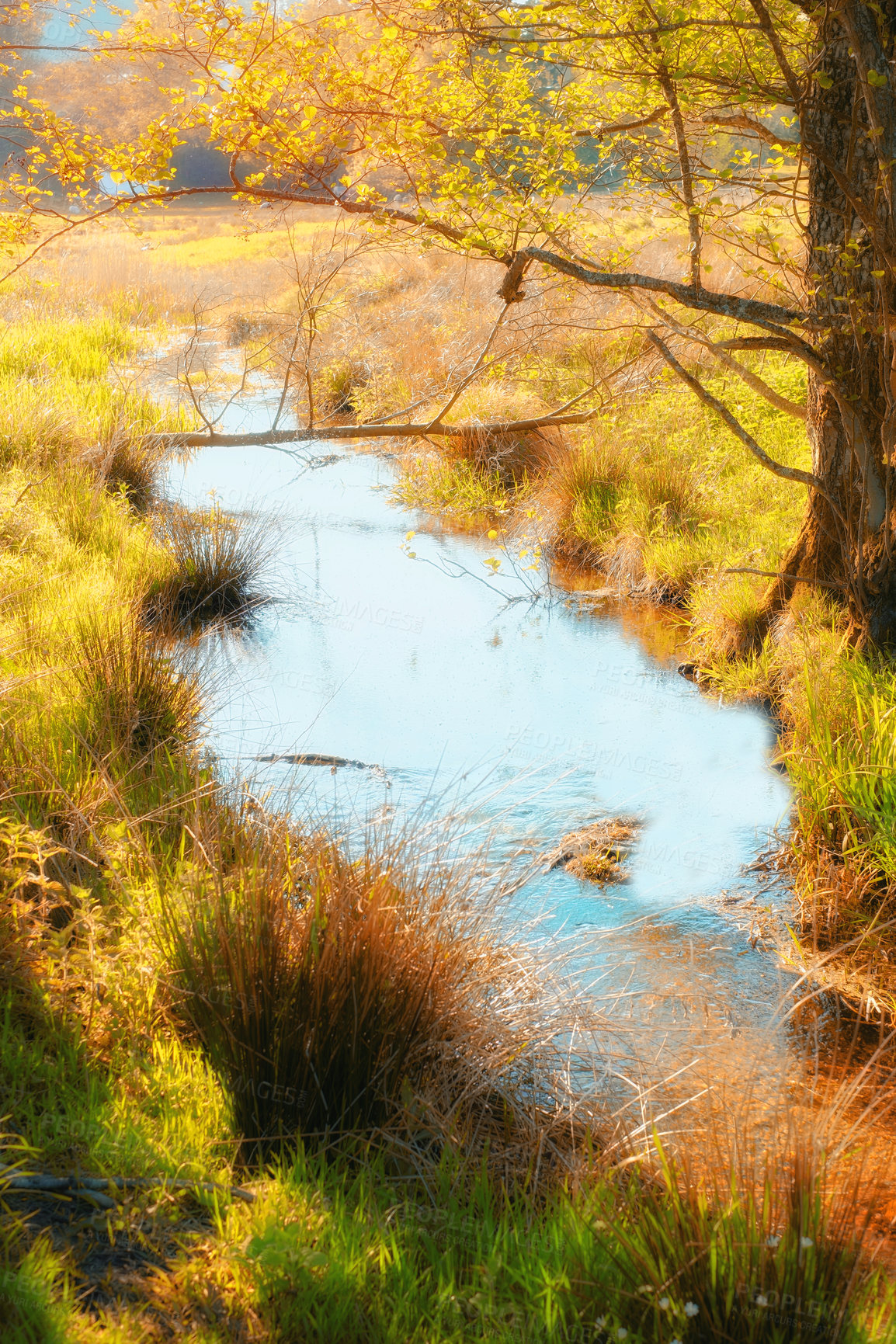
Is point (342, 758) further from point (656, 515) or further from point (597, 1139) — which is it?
point (656, 515)

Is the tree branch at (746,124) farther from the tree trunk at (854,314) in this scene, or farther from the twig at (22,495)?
the twig at (22,495)

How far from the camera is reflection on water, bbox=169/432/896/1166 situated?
10.6 feet

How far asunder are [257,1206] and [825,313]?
4.07 metres

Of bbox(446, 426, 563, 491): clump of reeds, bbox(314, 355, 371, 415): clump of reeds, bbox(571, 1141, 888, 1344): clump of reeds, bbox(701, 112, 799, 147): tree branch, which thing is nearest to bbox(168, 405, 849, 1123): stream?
bbox(571, 1141, 888, 1344): clump of reeds

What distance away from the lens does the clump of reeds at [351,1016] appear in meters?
2.27

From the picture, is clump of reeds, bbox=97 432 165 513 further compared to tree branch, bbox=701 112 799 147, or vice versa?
clump of reeds, bbox=97 432 165 513

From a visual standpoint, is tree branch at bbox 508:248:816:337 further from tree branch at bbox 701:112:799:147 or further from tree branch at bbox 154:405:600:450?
tree branch at bbox 154:405:600:450

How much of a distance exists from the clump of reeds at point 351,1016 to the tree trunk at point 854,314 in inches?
111

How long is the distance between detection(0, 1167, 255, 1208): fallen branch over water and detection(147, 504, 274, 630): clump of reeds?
175 inches

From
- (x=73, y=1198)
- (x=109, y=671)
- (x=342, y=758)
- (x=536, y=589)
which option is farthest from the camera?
(x=536, y=589)

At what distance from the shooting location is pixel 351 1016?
232cm

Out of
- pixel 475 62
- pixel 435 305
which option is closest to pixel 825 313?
pixel 475 62

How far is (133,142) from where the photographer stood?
488 cm

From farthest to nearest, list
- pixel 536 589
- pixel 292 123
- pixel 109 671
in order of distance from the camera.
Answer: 1. pixel 536 589
2. pixel 292 123
3. pixel 109 671
